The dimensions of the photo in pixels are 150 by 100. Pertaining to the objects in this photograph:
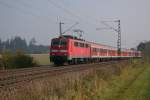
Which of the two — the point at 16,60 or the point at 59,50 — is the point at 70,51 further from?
the point at 16,60

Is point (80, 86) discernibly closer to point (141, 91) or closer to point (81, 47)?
point (141, 91)

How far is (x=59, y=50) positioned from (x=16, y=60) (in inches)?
201

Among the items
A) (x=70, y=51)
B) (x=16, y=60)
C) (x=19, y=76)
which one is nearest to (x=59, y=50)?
(x=70, y=51)

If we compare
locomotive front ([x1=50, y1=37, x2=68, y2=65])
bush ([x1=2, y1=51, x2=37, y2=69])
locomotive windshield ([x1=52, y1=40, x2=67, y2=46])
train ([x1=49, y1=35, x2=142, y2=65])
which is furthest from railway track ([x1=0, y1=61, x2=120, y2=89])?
locomotive windshield ([x1=52, y1=40, x2=67, y2=46])

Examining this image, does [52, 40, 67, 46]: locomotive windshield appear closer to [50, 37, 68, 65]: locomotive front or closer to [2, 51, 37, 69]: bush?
[50, 37, 68, 65]: locomotive front

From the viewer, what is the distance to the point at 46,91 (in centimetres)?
1290

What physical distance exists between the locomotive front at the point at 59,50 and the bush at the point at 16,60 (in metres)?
3.14

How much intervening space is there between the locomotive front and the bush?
10.3 feet

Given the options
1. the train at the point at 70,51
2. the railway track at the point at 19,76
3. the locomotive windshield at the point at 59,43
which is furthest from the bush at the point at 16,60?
the railway track at the point at 19,76

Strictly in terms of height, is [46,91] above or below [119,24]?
→ below

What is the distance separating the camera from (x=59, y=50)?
35719mm

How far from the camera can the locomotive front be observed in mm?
35094

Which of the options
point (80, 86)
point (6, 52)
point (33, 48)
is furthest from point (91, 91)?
point (33, 48)

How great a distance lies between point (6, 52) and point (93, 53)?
49.9 ft
